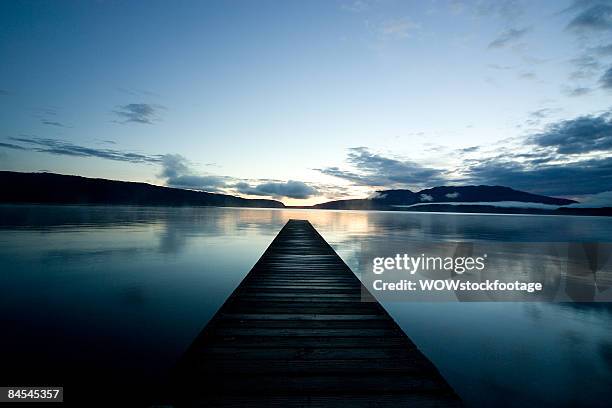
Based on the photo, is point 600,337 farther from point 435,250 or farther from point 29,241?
point 29,241

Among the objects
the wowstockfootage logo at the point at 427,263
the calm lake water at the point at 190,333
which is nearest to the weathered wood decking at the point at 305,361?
the calm lake water at the point at 190,333

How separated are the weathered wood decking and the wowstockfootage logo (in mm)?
10360

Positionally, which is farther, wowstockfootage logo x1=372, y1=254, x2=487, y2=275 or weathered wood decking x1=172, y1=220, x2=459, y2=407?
wowstockfootage logo x1=372, y1=254, x2=487, y2=275

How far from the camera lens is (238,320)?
5.18 metres

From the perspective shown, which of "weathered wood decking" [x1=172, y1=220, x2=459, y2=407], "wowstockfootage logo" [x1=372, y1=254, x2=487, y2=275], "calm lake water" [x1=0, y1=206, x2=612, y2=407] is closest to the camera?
"weathered wood decking" [x1=172, y1=220, x2=459, y2=407]

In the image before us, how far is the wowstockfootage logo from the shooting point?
1593 cm

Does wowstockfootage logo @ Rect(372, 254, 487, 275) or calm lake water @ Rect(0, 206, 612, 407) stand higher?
wowstockfootage logo @ Rect(372, 254, 487, 275)

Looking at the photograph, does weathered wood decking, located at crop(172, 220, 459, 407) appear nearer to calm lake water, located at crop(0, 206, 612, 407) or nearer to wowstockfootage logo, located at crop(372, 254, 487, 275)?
calm lake water, located at crop(0, 206, 612, 407)

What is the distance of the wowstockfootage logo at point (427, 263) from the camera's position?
15.9 meters

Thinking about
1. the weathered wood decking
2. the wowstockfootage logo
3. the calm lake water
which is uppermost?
the weathered wood decking

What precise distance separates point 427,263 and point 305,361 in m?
15.3

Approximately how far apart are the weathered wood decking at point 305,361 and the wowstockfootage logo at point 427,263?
1036 cm

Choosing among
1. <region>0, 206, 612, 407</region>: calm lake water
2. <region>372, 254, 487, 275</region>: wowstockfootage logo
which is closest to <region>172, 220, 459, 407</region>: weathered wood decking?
<region>0, 206, 612, 407</region>: calm lake water

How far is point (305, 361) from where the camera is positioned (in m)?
3.87
